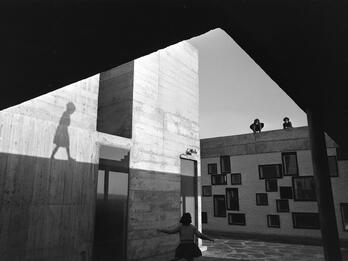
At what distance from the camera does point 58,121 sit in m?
8.99

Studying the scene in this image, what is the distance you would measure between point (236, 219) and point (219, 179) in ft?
9.47

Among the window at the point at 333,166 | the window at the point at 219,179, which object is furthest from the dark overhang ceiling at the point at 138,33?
the window at the point at 219,179

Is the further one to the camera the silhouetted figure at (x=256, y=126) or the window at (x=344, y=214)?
the silhouetted figure at (x=256, y=126)

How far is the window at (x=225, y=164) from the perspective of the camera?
19500mm

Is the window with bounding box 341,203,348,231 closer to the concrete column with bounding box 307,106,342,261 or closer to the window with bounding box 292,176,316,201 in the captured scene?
the window with bounding box 292,176,316,201

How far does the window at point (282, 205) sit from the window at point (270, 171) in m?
1.47

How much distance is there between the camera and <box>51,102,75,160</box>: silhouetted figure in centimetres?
873

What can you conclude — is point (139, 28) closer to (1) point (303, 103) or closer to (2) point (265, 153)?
(1) point (303, 103)

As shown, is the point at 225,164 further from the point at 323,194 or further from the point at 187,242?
the point at 187,242

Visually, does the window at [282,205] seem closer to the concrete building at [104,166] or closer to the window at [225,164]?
the window at [225,164]

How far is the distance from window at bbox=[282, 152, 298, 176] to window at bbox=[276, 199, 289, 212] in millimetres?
1642

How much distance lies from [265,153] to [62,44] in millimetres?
16570

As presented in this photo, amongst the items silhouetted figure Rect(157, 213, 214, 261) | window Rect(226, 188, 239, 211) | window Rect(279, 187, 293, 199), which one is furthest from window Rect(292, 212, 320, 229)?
silhouetted figure Rect(157, 213, 214, 261)

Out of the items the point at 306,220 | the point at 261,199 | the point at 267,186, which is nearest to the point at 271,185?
the point at 267,186
